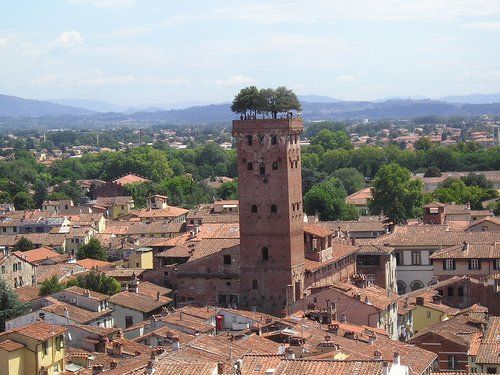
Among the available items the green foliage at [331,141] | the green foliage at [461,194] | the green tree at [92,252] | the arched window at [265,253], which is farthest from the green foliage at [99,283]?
the green foliage at [331,141]

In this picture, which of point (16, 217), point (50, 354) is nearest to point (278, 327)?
point (50, 354)

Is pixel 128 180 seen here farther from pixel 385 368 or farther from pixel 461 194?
pixel 385 368

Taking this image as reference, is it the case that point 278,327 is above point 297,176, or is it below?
below

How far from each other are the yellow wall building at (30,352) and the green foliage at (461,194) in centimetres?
7111

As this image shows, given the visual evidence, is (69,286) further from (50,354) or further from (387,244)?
(50,354)

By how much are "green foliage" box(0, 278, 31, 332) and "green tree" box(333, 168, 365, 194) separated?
82265 mm

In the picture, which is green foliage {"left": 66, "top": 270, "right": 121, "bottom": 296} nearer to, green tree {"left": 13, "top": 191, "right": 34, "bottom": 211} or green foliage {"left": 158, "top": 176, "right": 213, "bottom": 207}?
green foliage {"left": 158, "top": 176, "right": 213, "bottom": 207}

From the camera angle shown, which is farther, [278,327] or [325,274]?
[325,274]

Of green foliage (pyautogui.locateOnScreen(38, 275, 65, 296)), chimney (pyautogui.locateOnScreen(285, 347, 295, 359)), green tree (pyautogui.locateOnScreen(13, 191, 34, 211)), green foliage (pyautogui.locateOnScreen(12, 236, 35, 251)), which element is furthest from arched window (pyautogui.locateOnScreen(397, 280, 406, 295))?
green tree (pyautogui.locateOnScreen(13, 191, 34, 211))

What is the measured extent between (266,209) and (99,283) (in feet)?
28.8

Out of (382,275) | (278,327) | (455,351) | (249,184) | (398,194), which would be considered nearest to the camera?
(455,351)

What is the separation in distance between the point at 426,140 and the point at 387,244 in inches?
4877

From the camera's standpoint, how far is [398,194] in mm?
99000

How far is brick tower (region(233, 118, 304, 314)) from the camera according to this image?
2312 inches
